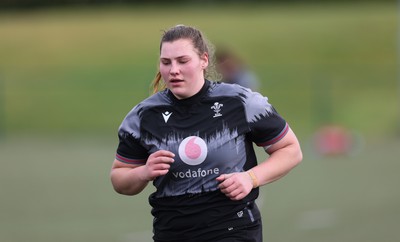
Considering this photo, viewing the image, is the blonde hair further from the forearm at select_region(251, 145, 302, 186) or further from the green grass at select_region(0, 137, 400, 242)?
the green grass at select_region(0, 137, 400, 242)

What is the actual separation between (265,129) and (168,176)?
55cm

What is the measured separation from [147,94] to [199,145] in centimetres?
1948

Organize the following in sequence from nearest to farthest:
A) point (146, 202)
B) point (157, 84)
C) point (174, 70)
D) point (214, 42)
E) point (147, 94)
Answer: point (174, 70)
point (157, 84)
point (146, 202)
point (147, 94)
point (214, 42)

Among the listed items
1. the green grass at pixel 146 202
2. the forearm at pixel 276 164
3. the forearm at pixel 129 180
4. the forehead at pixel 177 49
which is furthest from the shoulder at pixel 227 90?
the green grass at pixel 146 202

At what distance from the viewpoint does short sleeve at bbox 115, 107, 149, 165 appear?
4.75 meters

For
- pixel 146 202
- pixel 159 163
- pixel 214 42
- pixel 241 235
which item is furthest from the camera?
pixel 214 42

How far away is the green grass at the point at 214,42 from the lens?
84.3 ft

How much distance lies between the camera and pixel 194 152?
4.58m

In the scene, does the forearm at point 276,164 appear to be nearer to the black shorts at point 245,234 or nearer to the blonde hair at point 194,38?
the black shorts at point 245,234

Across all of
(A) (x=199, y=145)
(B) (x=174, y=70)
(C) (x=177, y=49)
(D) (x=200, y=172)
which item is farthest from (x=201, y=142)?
(C) (x=177, y=49)

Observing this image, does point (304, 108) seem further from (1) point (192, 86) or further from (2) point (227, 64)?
(1) point (192, 86)

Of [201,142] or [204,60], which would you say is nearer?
A: [201,142]

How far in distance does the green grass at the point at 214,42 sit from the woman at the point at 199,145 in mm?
17204

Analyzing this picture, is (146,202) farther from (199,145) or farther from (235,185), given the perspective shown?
(235,185)
